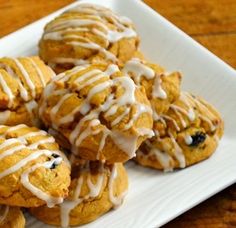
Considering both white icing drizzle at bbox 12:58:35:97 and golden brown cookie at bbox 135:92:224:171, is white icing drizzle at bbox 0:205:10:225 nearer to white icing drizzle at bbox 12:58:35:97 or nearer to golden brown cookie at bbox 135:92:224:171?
white icing drizzle at bbox 12:58:35:97

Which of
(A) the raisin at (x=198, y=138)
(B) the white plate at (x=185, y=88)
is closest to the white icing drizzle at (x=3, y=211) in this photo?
(B) the white plate at (x=185, y=88)

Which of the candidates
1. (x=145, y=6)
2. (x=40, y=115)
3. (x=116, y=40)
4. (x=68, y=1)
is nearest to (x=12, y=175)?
(x=40, y=115)

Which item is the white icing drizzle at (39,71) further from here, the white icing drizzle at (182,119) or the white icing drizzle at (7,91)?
the white icing drizzle at (182,119)

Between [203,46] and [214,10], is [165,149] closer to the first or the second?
[203,46]

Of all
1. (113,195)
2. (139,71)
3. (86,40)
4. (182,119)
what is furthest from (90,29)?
(113,195)

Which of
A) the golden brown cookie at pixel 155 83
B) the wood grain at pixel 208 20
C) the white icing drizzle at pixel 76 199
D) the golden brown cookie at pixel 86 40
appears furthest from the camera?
the wood grain at pixel 208 20

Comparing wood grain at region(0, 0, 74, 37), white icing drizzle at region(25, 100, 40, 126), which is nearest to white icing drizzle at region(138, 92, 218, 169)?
white icing drizzle at region(25, 100, 40, 126)
